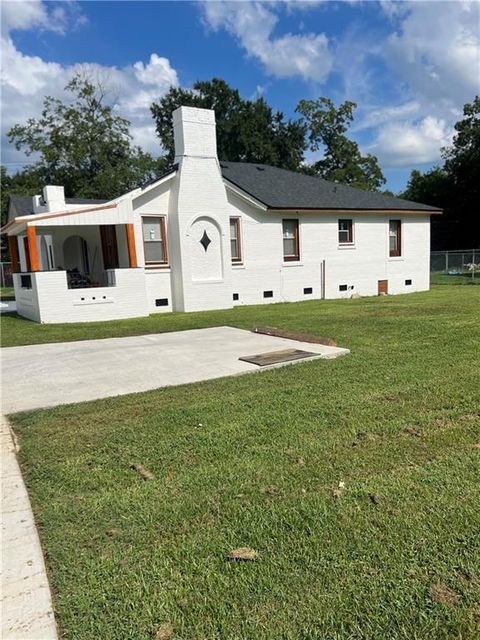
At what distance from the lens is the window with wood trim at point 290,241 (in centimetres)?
1812

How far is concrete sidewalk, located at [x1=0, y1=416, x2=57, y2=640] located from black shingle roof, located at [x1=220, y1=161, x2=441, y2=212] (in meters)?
15.1

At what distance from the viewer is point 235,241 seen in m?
17.0

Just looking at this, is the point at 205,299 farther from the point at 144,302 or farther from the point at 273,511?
the point at 273,511

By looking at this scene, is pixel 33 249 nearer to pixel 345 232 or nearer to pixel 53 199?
pixel 53 199

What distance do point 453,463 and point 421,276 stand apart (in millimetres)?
20172

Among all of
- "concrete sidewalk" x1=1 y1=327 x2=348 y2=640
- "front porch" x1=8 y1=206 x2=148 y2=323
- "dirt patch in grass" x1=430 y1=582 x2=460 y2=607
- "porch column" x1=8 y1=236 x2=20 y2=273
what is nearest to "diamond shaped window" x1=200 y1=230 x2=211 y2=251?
"front porch" x1=8 y1=206 x2=148 y2=323

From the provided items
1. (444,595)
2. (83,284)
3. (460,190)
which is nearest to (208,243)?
(83,284)

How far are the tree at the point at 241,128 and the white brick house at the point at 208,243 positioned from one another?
1042 inches

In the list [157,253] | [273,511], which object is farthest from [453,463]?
[157,253]

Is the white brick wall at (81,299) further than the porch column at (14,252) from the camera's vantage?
No

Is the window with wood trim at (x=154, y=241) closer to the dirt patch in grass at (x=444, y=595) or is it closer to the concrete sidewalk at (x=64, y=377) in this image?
the concrete sidewalk at (x=64, y=377)

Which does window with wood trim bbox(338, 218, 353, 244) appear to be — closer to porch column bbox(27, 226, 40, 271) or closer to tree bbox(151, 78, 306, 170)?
porch column bbox(27, 226, 40, 271)

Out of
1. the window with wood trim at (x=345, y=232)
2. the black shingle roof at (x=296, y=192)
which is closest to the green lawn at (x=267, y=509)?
the black shingle roof at (x=296, y=192)

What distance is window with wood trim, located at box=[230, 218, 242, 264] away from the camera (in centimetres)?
1691
